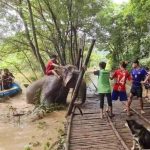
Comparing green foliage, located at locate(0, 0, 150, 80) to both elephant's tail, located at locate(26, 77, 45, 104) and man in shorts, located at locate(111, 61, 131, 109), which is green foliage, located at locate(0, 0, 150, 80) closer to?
elephant's tail, located at locate(26, 77, 45, 104)

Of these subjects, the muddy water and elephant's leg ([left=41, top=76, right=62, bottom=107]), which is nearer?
the muddy water

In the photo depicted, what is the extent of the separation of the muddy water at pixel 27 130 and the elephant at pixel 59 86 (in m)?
1.14

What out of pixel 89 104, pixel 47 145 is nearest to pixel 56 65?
pixel 89 104

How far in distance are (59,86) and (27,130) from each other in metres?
3.87

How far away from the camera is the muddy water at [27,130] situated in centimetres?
1087

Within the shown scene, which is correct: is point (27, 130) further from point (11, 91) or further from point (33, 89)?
point (11, 91)

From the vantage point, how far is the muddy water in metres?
10.9

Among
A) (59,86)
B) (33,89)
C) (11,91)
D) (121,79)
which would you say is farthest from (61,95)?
(11,91)

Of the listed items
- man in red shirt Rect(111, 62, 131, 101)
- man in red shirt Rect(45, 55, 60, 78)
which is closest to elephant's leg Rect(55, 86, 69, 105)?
man in red shirt Rect(45, 55, 60, 78)

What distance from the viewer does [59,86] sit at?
52.9 feet

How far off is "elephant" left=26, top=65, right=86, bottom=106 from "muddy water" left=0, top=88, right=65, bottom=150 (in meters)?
1.14

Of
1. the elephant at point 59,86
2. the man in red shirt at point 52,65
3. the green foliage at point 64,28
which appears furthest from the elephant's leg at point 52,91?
the green foliage at point 64,28

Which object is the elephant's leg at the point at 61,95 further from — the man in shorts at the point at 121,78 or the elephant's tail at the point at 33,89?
the man in shorts at the point at 121,78

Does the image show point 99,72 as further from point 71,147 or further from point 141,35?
point 141,35
